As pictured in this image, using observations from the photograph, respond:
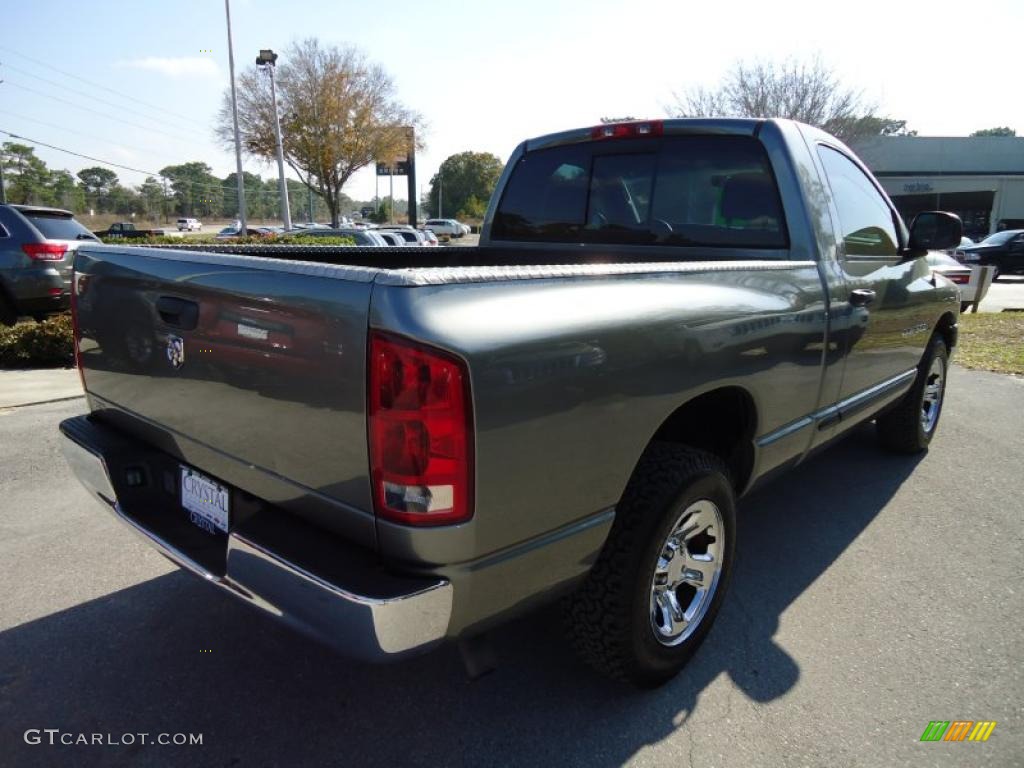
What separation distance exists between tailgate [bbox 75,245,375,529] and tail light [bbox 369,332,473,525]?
56 millimetres

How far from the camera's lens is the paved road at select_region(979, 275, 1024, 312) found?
45.4 ft

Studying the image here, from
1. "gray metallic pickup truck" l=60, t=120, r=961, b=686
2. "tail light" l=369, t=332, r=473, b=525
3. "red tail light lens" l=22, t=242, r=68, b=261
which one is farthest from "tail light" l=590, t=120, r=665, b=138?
"red tail light lens" l=22, t=242, r=68, b=261

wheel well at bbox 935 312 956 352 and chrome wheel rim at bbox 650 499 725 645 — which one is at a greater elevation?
wheel well at bbox 935 312 956 352

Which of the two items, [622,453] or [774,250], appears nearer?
[622,453]

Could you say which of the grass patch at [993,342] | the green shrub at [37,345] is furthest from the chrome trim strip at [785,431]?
the green shrub at [37,345]

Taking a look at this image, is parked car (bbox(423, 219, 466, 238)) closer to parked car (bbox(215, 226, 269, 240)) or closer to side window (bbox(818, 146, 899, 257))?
parked car (bbox(215, 226, 269, 240))

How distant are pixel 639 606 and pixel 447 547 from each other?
82cm

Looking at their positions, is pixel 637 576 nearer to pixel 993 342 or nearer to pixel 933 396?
pixel 933 396

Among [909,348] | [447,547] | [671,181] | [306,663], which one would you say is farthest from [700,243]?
[306,663]

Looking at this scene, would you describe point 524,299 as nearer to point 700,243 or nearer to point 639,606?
point 639,606

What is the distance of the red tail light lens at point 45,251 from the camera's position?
815 centimetres

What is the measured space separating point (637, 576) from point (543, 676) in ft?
2.13

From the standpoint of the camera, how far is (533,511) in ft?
5.51

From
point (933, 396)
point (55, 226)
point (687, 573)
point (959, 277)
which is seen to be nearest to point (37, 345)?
point (55, 226)
